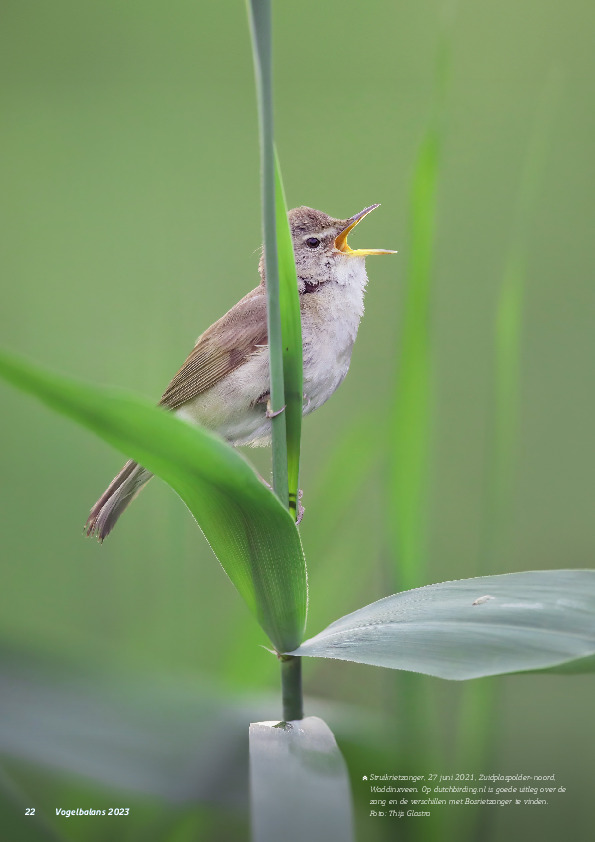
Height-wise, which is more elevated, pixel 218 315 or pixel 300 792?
pixel 218 315

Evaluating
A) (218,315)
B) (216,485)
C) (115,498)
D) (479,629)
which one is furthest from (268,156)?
(218,315)

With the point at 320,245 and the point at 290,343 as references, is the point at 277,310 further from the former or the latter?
the point at 320,245

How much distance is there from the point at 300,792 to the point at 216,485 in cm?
28

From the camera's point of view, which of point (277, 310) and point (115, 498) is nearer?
point (277, 310)

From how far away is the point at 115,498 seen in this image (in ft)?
3.85

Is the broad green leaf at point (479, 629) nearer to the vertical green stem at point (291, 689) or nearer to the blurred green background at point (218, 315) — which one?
the vertical green stem at point (291, 689)

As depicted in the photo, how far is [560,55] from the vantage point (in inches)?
87.9

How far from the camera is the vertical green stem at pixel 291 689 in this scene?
76 centimetres

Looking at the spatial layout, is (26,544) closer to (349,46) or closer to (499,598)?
(499,598)

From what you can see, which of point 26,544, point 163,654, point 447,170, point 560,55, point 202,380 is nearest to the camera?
point 163,654

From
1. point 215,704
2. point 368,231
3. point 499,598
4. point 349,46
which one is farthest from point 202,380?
point 349,46

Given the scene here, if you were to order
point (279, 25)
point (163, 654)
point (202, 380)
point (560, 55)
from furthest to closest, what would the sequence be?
point (560, 55)
point (279, 25)
point (202, 380)
point (163, 654)

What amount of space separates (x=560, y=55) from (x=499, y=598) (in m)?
2.09

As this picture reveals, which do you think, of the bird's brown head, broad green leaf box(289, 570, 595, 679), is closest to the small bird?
the bird's brown head
